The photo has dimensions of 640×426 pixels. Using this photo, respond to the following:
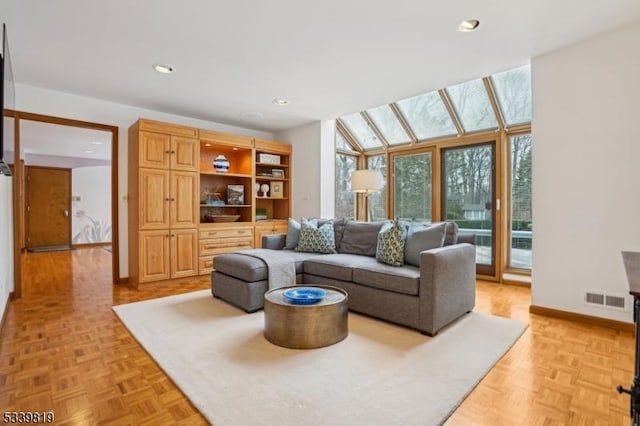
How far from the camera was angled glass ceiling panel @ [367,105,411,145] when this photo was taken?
505 cm

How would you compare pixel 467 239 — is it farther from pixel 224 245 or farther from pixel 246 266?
pixel 224 245

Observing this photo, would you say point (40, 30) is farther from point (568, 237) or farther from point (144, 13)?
point (568, 237)

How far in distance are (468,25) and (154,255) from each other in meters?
4.08

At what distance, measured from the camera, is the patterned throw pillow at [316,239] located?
3.81 metres

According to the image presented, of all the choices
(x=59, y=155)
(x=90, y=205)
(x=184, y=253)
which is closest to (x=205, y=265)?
(x=184, y=253)

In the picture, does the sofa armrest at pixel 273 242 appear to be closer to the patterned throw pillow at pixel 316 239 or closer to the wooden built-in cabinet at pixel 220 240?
the patterned throw pillow at pixel 316 239

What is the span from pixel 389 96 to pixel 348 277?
2.41m

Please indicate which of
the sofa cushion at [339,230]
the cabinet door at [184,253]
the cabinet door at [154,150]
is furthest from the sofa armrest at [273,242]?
the cabinet door at [154,150]

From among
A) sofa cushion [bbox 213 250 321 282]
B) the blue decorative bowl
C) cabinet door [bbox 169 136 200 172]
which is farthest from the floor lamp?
cabinet door [bbox 169 136 200 172]

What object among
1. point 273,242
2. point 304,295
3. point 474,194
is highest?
point 474,194

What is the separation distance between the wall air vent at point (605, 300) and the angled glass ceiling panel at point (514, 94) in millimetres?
2329

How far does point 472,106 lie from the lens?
14.5 ft

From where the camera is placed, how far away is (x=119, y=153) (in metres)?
4.39

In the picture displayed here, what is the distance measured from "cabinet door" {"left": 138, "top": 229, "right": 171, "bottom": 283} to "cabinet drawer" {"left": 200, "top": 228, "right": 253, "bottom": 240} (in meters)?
0.51
